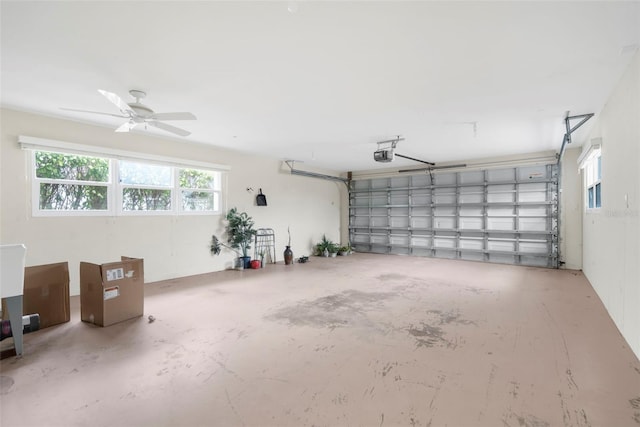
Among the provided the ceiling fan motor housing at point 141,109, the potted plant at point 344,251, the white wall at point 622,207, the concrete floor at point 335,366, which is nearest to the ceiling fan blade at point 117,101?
→ the ceiling fan motor housing at point 141,109

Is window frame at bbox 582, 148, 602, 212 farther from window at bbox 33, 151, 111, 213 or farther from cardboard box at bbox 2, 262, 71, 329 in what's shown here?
window at bbox 33, 151, 111, 213

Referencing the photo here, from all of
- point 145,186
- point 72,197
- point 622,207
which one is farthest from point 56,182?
point 622,207

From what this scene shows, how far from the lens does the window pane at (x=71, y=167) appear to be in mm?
4262

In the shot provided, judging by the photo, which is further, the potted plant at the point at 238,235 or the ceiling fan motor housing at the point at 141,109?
the potted plant at the point at 238,235

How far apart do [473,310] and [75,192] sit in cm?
592

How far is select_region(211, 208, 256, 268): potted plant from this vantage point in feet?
21.4

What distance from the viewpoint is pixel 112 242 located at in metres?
4.87

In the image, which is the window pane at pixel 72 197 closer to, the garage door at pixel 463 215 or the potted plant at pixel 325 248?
the potted plant at pixel 325 248

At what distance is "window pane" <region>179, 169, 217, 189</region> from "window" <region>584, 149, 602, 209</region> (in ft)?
21.6

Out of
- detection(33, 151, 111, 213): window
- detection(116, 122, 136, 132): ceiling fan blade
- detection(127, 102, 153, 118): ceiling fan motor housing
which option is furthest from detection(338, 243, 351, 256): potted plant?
detection(127, 102, 153, 118): ceiling fan motor housing

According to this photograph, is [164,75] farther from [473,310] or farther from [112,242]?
[473,310]

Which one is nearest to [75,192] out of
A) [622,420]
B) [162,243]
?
[162,243]

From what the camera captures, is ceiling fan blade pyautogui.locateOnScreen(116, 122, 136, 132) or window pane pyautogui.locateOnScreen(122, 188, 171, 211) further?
window pane pyautogui.locateOnScreen(122, 188, 171, 211)

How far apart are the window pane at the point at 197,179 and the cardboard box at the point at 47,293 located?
111 inches
